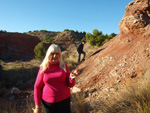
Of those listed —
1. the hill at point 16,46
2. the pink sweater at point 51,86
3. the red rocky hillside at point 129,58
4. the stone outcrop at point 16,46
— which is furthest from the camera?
the stone outcrop at point 16,46

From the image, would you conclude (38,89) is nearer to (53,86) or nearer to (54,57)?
(53,86)

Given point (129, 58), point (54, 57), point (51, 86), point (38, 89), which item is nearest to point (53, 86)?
point (51, 86)

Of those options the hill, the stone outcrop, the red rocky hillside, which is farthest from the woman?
the stone outcrop

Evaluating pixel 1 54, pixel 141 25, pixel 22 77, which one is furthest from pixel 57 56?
pixel 1 54

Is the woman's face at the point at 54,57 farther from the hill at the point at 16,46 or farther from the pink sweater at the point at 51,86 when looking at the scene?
the hill at the point at 16,46

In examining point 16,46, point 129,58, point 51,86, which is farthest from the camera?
point 16,46

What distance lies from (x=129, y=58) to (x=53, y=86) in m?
3.86

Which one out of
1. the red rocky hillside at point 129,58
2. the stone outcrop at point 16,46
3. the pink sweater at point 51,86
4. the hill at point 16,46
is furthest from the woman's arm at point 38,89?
the stone outcrop at point 16,46

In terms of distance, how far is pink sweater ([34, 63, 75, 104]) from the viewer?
1.76 meters

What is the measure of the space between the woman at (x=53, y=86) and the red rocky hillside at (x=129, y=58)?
81.5 inches

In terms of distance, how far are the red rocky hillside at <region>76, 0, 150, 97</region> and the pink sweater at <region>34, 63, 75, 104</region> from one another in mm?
2112

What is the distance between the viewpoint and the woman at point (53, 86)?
176 cm

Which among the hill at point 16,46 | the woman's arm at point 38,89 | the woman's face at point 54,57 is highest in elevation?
the hill at point 16,46

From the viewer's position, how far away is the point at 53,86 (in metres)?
1.78
